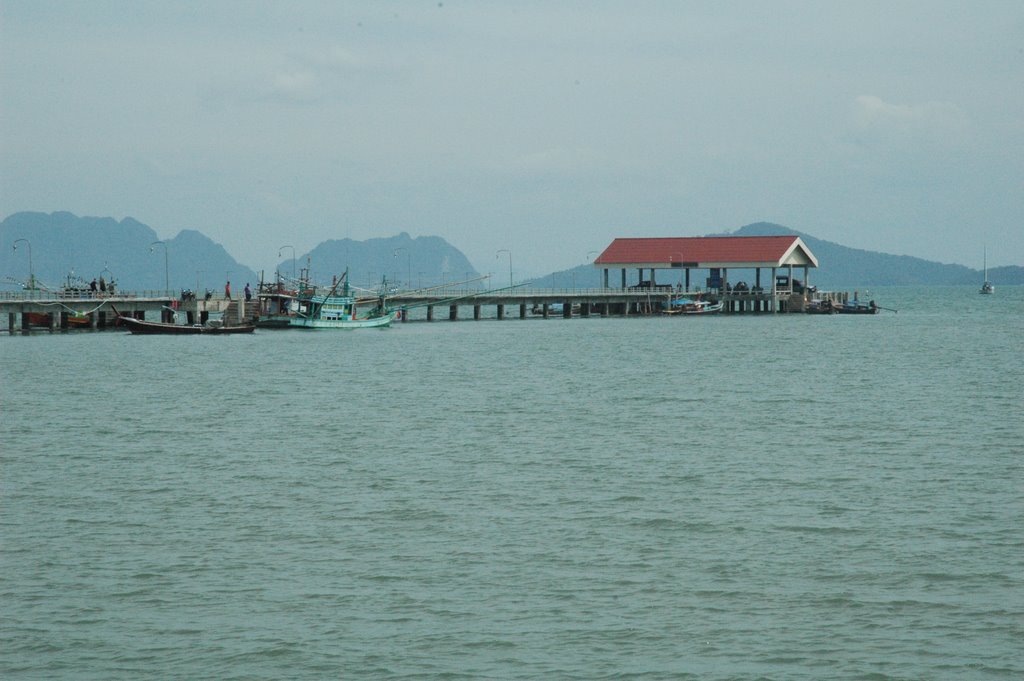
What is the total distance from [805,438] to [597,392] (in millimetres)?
16496

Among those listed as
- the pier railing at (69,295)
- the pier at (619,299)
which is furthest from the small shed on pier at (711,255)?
the pier railing at (69,295)

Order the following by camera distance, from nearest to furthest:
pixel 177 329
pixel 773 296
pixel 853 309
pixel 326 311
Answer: pixel 177 329 → pixel 326 311 → pixel 773 296 → pixel 853 309

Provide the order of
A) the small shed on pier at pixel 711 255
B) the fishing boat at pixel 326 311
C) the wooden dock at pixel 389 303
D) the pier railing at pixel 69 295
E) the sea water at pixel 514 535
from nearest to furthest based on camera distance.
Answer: the sea water at pixel 514 535, the pier railing at pixel 69 295, the wooden dock at pixel 389 303, the fishing boat at pixel 326 311, the small shed on pier at pixel 711 255

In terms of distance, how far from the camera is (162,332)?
326 ft

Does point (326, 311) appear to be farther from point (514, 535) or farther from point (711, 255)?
point (514, 535)

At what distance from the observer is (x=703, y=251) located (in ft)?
449

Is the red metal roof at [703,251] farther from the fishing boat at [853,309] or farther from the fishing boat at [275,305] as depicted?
the fishing boat at [275,305]

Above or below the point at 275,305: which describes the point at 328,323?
below

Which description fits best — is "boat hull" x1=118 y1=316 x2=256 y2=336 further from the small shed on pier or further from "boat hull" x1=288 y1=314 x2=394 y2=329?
the small shed on pier

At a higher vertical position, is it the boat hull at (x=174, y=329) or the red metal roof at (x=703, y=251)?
the red metal roof at (x=703, y=251)

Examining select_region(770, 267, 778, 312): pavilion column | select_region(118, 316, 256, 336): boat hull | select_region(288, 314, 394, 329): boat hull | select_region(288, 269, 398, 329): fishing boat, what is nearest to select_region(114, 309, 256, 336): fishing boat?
select_region(118, 316, 256, 336): boat hull

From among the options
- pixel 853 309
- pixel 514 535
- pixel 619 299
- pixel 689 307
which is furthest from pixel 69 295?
pixel 514 535

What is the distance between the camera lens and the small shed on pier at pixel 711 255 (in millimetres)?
131125

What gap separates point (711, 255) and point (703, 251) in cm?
123
